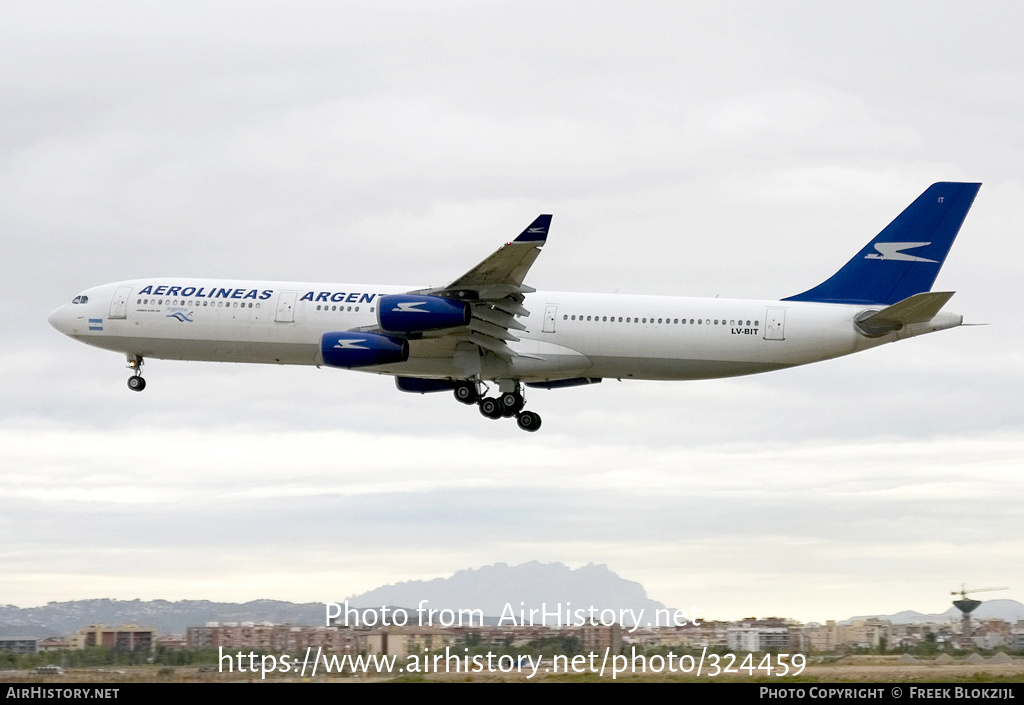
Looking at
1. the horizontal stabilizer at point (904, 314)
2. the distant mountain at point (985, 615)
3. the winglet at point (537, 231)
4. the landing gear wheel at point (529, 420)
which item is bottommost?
the distant mountain at point (985, 615)

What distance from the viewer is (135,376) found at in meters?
55.8

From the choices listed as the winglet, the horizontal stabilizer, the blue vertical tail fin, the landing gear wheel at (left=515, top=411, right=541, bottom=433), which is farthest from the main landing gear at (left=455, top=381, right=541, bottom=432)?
the horizontal stabilizer

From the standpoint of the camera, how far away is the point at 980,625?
1401 inches

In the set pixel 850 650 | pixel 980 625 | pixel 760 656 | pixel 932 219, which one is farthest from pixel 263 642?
pixel 932 219

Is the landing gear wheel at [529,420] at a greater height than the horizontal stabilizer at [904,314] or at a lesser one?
lesser

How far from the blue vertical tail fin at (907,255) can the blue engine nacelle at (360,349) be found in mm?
15195

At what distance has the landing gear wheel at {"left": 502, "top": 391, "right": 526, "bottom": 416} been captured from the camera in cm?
5334

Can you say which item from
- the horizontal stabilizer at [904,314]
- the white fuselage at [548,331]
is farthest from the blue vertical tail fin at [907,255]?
the horizontal stabilizer at [904,314]

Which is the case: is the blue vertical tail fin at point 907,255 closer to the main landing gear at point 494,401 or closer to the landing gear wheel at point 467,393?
the main landing gear at point 494,401

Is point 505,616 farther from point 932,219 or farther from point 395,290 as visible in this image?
point 932,219

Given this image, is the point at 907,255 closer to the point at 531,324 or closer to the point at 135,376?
the point at 531,324

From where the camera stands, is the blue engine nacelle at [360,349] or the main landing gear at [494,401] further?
the main landing gear at [494,401]

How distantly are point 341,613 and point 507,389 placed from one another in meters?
18.3

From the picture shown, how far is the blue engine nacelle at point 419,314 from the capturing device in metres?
48.8
